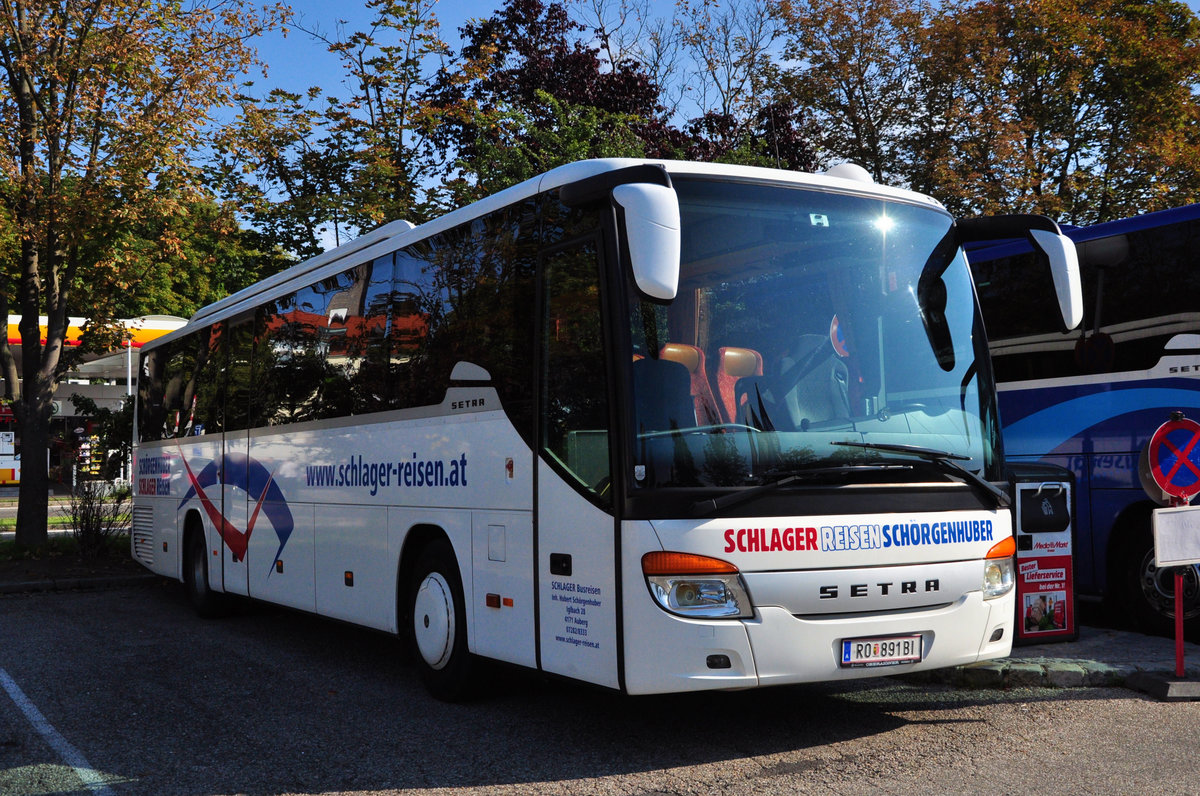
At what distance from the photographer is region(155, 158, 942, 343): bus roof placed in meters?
6.25

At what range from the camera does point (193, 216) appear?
15.7 metres

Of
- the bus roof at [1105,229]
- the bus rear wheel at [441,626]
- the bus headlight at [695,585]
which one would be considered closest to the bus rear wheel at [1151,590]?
the bus roof at [1105,229]

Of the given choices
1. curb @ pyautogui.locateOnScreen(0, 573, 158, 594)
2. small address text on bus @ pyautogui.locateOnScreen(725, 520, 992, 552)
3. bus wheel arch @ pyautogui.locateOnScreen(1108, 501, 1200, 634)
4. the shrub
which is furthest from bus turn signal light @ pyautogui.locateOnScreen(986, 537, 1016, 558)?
the shrub

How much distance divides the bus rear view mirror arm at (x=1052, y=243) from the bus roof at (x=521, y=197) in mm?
280

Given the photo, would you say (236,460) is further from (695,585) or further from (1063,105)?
(1063,105)

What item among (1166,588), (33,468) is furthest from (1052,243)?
(33,468)

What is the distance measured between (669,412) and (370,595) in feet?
12.1

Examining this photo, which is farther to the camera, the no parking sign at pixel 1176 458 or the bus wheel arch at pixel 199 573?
the bus wheel arch at pixel 199 573

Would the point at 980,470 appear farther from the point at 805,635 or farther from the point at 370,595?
the point at 370,595

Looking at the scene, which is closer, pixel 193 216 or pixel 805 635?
pixel 805 635

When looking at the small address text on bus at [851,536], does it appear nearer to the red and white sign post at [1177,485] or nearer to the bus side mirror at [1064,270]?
the bus side mirror at [1064,270]

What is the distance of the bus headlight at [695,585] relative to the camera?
5.61 m

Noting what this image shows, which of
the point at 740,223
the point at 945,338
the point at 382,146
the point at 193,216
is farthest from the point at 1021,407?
the point at 193,216

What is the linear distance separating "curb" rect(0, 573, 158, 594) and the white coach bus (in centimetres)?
798
